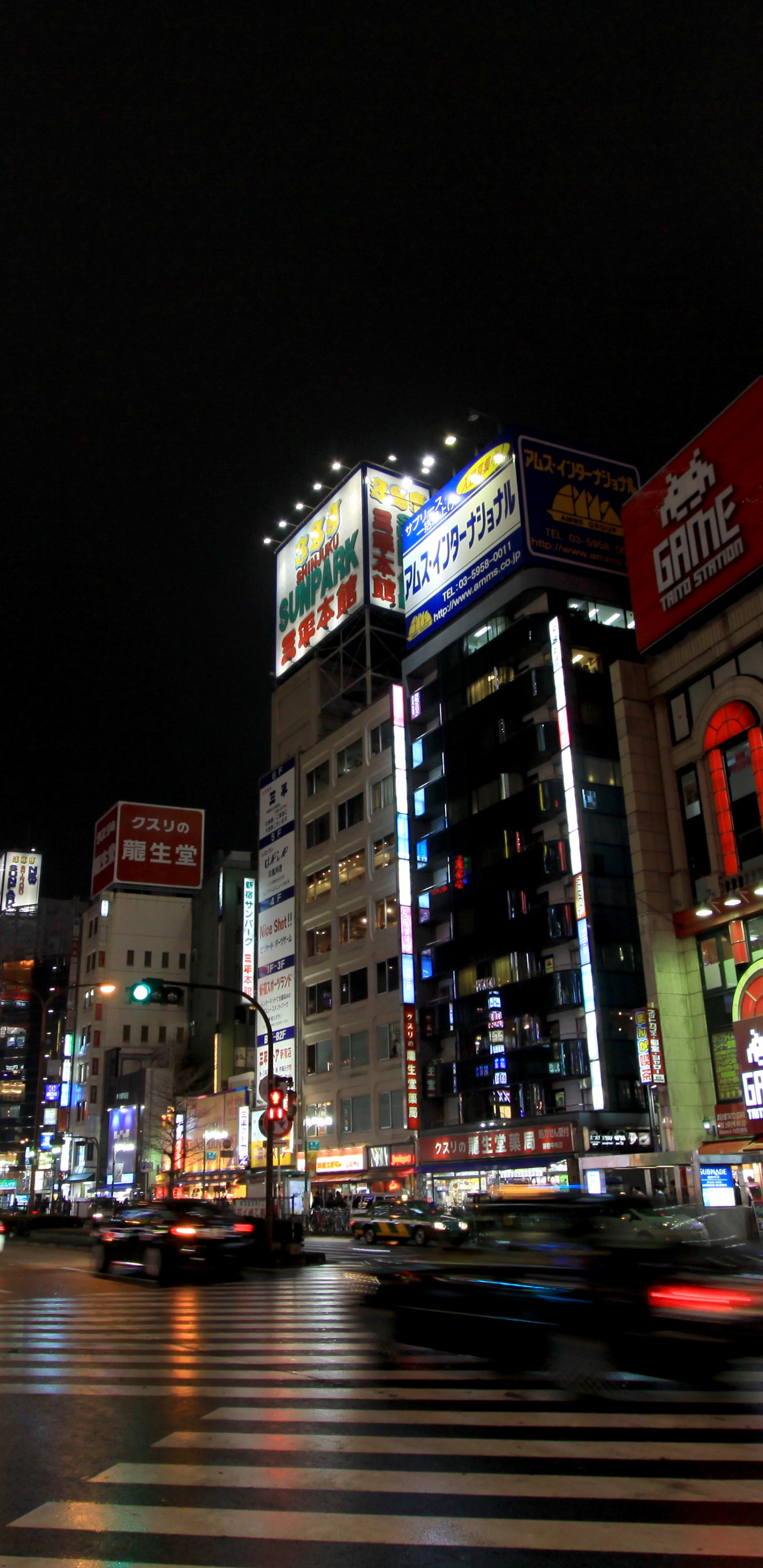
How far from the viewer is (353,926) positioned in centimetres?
5784

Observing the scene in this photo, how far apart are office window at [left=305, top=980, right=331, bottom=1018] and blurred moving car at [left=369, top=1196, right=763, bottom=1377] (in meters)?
46.9

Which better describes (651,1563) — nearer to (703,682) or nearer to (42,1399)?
(42,1399)

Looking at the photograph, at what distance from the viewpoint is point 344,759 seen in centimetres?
6147

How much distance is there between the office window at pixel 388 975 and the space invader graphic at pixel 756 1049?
71.4 ft

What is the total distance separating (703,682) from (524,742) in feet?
30.6

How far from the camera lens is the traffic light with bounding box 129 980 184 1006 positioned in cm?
2152

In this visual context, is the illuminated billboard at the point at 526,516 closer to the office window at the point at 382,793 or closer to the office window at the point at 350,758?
the office window at the point at 382,793

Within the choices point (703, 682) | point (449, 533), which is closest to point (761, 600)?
point (703, 682)

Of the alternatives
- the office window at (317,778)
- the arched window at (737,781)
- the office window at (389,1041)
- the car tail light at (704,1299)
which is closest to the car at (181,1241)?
the car tail light at (704,1299)

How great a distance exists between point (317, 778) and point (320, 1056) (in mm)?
16179

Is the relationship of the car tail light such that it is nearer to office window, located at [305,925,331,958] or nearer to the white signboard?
office window, located at [305,925,331,958]

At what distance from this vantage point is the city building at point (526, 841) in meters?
41.2

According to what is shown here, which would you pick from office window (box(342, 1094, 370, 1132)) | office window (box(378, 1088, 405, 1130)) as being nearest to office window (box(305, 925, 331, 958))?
office window (box(342, 1094, 370, 1132))

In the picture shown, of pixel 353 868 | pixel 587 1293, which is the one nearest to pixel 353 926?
pixel 353 868
